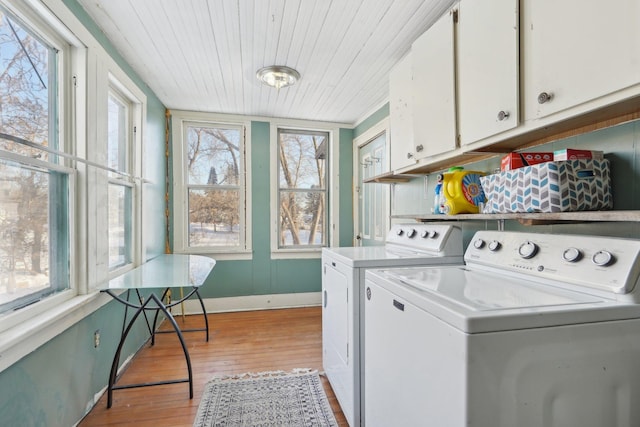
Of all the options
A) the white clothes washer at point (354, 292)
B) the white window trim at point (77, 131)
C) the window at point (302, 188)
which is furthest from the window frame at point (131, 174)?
the white clothes washer at point (354, 292)

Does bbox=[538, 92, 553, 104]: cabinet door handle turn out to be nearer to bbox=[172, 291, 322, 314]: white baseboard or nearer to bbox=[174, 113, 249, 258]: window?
bbox=[174, 113, 249, 258]: window

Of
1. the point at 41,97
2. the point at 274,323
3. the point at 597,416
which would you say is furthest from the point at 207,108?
the point at 597,416

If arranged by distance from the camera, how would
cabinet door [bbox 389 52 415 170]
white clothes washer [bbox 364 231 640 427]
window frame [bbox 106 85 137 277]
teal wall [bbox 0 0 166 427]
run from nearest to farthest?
1. white clothes washer [bbox 364 231 640 427]
2. teal wall [bbox 0 0 166 427]
3. cabinet door [bbox 389 52 415 170]
4. window frame [bbox 106 85 137 277]

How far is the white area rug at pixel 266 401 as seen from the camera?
68.4 inches

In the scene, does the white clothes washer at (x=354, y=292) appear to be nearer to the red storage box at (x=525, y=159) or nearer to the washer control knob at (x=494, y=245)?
the washer control knob at (x=494, y=245)

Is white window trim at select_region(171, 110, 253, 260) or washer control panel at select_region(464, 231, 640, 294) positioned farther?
white window trim at select_region(171, 110, 253, 260)

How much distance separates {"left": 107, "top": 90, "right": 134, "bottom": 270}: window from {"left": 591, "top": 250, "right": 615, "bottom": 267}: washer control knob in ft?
8.39

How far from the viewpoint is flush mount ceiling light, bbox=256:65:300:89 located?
2.41 metres

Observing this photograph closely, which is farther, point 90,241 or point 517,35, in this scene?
point 90,241

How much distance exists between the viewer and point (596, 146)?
116 cm

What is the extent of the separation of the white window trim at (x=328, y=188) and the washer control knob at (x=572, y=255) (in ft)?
9.48

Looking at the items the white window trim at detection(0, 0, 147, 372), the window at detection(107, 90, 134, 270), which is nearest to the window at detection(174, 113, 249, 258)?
the window at detection(107, 90, 134, 270)

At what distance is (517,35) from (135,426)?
102 inches

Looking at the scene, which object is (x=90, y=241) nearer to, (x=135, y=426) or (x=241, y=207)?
(x=135, y=426)
